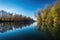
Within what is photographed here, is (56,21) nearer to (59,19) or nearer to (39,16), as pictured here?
(59,19)

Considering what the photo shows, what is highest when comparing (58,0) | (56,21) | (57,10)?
(58,0)

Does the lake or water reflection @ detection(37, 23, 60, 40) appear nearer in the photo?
the lake

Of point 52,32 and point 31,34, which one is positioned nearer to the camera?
point 31,34

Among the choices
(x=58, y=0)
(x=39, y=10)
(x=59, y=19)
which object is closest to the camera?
(x=59, y=19)

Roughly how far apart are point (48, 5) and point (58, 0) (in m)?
11.5

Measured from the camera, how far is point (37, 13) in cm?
6606

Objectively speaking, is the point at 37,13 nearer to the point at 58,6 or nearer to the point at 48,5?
the point at 48,5

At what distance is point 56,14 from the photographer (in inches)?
1499

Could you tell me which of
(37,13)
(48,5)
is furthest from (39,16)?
(48,5)

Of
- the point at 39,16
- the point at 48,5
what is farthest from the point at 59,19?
the point at 39,16

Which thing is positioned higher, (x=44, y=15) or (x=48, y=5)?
(x=48, y=5)

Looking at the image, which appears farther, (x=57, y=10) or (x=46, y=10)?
(x=46, y=10)

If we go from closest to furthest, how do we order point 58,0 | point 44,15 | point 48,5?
point 58,0
point 48,5
point 44,15

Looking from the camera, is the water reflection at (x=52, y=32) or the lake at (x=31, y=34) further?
the water reflection at (x=52, y=32)
